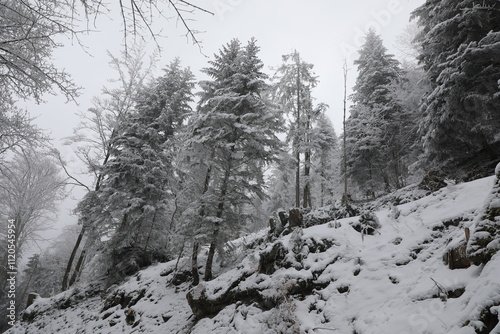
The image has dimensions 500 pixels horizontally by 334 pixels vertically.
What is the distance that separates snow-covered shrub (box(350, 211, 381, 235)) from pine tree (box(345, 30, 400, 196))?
9.44 m

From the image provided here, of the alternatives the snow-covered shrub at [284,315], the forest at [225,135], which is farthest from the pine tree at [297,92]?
the snow-covered shrub at [284,315]

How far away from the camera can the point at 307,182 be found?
1614cm

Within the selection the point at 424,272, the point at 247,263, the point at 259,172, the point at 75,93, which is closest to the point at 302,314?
the point at 424,272

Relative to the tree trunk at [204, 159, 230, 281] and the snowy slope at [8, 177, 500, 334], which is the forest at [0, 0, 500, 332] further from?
the snowy slope at [8, 177, 500, 334]

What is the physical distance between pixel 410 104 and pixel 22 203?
26480 millimetres

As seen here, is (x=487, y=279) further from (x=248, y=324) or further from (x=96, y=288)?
(x=96, y=288)

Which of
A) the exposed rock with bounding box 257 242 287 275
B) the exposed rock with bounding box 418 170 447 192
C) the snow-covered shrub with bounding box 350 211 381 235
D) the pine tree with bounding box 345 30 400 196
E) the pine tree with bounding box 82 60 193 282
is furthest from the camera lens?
the pine tree with bounding box 345 30 400 196

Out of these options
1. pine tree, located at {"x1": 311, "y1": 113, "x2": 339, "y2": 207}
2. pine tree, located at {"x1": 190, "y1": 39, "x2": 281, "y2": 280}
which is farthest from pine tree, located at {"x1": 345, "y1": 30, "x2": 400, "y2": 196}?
pine tree, located at {"x1": 190, "y1": 39, "x2": 281, "y2": 280}

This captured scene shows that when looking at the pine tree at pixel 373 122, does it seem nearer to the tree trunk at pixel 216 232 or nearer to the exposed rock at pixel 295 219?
the exposed rock at pixel 295 219

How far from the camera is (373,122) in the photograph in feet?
49.9

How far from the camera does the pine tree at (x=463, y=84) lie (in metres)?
7.33

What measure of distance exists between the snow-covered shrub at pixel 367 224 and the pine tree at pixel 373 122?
31.0 feet

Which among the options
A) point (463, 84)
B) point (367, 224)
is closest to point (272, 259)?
point (367, 224)

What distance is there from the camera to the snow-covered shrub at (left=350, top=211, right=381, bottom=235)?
6.27 meters
